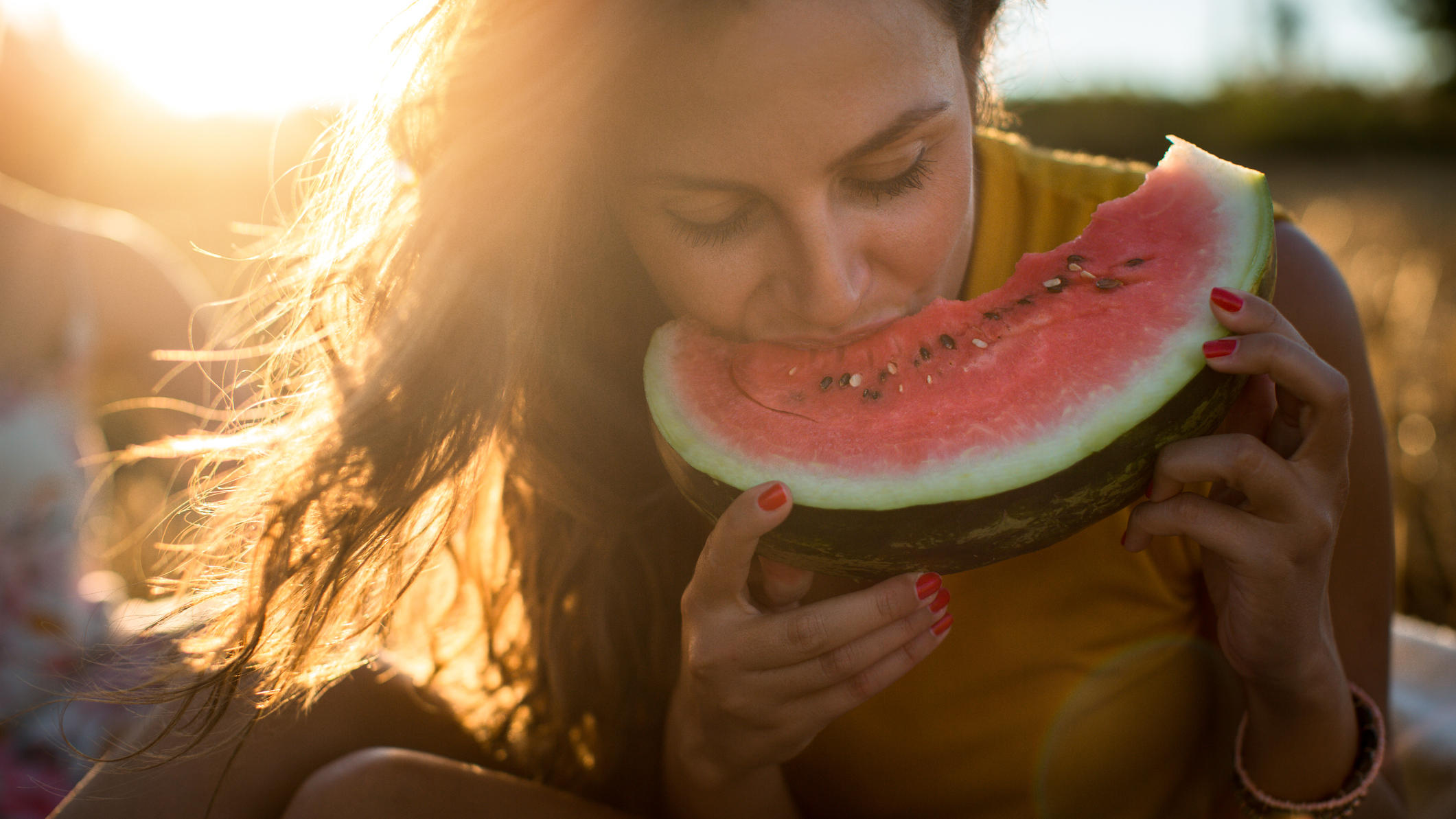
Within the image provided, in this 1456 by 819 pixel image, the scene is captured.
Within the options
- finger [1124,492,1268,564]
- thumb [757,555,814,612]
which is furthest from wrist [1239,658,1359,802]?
thumb [757,555,814,612]

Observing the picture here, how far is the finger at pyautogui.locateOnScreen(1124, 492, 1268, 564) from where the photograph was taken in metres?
1.06

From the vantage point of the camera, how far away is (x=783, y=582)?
1331 mm

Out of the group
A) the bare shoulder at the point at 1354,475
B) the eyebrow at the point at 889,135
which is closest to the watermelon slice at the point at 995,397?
the eyebrow at the point at 889,135

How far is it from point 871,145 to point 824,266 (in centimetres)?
17

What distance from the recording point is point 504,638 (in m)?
1.96

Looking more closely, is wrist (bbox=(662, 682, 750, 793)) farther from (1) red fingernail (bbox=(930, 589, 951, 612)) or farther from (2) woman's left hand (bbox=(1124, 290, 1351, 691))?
(2) woman's left hand (bbox=(1124, 290, 1351, 691))

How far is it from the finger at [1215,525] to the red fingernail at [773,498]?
1.54ft

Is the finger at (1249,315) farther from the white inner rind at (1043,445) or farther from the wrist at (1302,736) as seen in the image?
the wrist at (1302,736)

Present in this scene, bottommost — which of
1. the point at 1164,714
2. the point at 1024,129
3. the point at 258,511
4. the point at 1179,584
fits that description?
the point at 1024,129

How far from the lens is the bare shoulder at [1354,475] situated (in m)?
1.57

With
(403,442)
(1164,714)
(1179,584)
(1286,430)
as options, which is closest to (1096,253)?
(1286,430)

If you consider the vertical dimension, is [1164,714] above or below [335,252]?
below

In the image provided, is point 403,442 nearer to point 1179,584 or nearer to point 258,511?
point 258,511

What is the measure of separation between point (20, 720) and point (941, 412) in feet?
8.03
